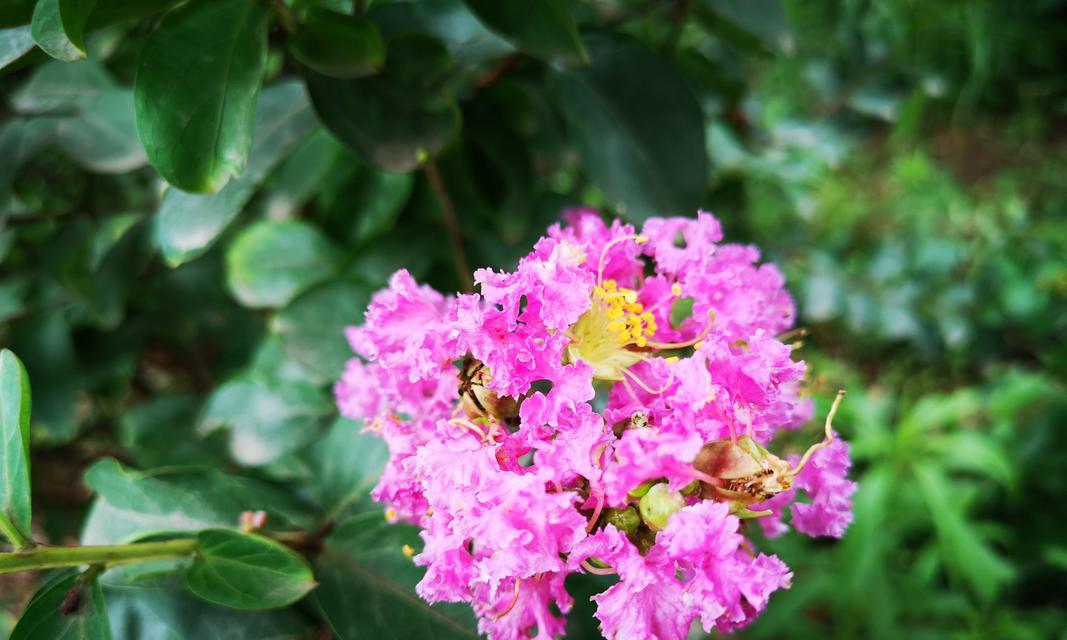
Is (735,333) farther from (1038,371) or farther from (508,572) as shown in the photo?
(1038,371)

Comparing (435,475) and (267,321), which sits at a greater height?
(435,475)

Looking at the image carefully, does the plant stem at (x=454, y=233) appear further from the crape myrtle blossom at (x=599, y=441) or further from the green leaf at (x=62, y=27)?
the green leaf at (x=62, y=27)

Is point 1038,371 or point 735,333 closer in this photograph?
point 735,333

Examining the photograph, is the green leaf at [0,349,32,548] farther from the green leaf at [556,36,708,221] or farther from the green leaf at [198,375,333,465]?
the green leaf at [556,36,708,221]

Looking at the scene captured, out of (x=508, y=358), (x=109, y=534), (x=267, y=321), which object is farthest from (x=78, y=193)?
(x=508, y=358)

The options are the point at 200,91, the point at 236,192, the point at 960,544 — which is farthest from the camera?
the point at 960,544

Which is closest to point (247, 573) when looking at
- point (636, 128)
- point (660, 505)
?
point (660, 505)

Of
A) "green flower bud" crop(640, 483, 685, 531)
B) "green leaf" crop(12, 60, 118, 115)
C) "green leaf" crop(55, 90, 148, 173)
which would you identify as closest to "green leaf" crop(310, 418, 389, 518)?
"green flower bud" crop(640, 483, 685, 531)

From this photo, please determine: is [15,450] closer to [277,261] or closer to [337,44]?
[337,44]
